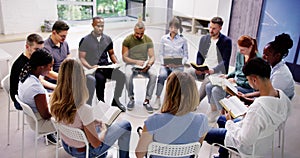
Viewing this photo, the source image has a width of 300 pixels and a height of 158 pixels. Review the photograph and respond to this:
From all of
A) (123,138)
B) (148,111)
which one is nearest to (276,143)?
(148,111)

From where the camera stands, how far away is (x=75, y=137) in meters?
1.77

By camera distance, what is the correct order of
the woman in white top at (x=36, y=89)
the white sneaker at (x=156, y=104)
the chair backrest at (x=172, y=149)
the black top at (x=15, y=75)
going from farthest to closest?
the white sneaker at (x=156, y=104) < the black top at (x=15, y=75) < the woman in white top at (x=36, y=89) < the chair backrest at (x=172, y=149)

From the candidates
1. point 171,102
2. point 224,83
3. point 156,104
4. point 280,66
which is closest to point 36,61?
point 171,102

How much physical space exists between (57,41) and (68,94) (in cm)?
133

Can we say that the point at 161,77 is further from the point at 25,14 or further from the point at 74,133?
the point at 25,14

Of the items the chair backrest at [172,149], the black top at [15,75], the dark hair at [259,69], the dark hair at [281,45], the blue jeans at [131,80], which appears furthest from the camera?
the blue jeans at [131,80]

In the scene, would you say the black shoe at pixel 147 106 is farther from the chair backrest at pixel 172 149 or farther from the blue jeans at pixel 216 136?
the chair backrest at pixel 172 149

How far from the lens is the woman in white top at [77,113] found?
5.72 ft

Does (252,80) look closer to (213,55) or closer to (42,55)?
(213,55)

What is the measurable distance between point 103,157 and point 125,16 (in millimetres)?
3578

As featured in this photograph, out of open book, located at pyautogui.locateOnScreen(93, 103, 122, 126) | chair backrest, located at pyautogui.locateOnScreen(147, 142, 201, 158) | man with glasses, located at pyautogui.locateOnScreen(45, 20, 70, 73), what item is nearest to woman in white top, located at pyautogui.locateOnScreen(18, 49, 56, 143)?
open book, located at pyautogui.locateOnScreen(93, 103, 122, 126)

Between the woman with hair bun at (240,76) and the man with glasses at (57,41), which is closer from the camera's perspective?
the woman with hair bun at (240,76)

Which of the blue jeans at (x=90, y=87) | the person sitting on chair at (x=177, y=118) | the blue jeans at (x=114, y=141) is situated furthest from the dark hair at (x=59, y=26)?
the person sitting on chair at (x=177, y=118)

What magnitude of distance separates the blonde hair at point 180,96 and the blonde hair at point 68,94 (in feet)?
1.77
